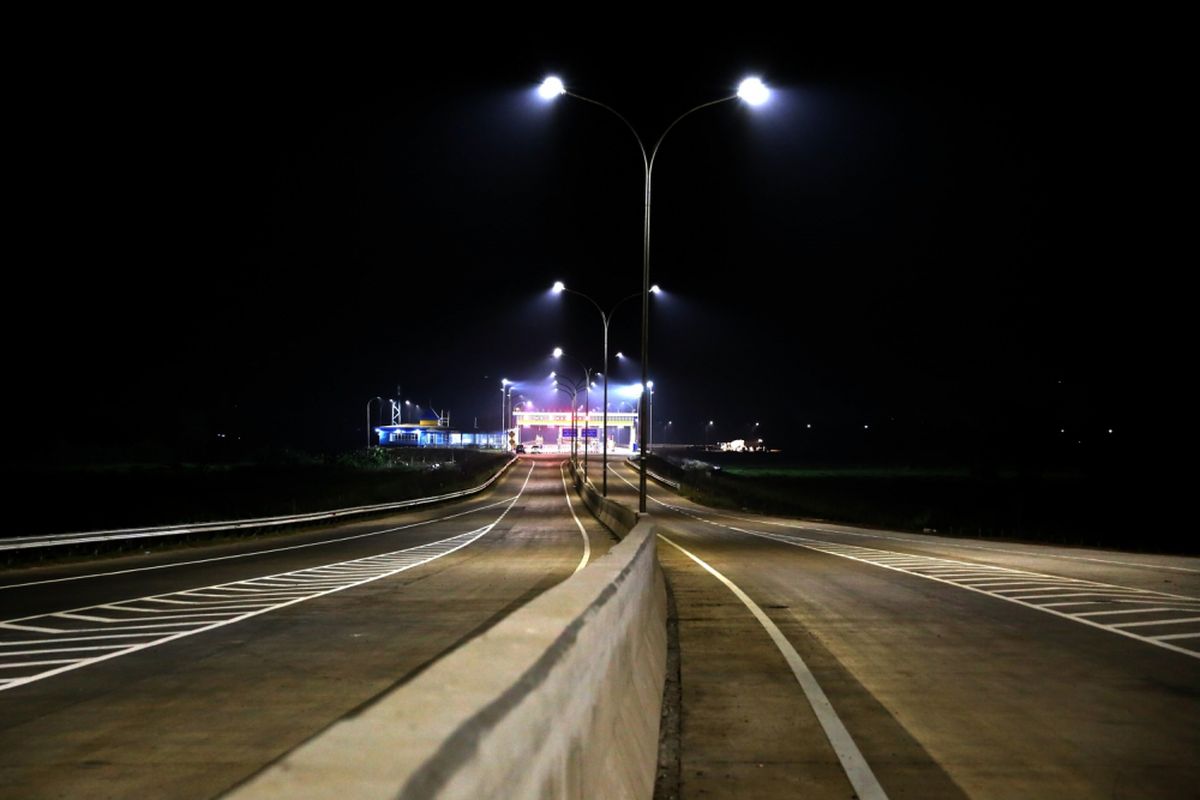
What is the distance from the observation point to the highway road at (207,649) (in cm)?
798

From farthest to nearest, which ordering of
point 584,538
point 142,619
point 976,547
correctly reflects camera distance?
point 584,538, point 976,547, point 142,619

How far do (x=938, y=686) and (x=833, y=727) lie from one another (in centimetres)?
207

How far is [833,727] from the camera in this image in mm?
8633

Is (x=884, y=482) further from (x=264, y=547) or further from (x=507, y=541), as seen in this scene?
(x=264, y=547)

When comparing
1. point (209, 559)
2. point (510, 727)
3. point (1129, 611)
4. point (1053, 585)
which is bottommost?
point (209, 559)

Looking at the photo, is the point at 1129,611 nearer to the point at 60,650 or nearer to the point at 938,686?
the point at 938,686

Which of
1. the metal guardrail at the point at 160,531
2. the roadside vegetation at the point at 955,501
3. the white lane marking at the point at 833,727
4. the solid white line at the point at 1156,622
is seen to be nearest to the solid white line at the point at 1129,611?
the solid white line at the point at 1156,622

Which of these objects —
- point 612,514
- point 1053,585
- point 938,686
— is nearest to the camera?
point 938,686

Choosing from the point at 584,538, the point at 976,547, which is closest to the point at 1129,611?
the point at 976,547

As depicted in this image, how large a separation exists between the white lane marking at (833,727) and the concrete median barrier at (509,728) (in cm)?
142

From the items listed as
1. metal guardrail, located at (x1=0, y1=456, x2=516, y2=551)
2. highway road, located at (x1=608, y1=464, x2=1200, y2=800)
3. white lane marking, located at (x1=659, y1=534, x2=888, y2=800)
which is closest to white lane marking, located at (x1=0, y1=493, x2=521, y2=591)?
metal guardrail, located at (x1=0, y1=456, x2=516, y2=551)

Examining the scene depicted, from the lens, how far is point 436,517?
55594 mm

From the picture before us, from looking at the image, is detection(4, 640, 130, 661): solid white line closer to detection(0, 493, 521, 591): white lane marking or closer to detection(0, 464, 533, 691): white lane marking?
detection(0, 464, 533, 691): white lane marking

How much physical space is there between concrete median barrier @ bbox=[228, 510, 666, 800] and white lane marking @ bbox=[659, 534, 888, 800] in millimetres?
1423
